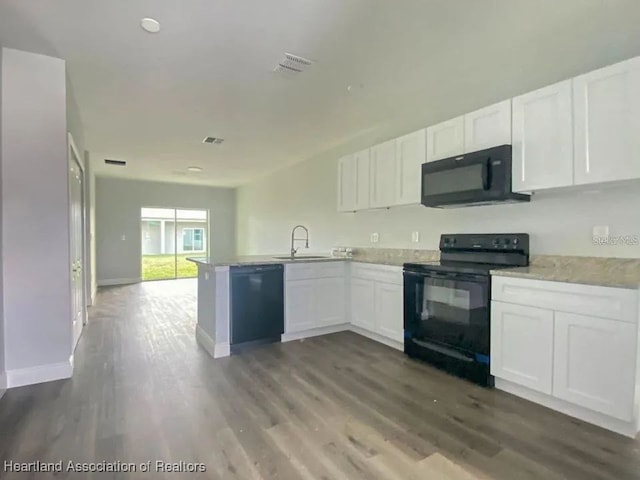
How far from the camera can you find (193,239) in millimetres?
9617

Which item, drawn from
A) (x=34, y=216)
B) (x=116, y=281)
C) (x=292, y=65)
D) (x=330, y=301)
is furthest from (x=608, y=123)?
(x=116, y=281)

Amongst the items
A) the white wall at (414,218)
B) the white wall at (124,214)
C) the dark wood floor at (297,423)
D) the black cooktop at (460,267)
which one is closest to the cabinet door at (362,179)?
the white wall at (414,218)

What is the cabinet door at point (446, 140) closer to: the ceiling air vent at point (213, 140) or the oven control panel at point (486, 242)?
the oven control panel at point (486, 242)

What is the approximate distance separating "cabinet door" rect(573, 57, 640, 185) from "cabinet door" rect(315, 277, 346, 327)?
2581mm

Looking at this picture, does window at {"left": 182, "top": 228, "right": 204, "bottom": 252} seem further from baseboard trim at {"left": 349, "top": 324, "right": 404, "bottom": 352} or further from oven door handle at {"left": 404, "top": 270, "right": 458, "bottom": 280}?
oven door handle at {"left": 404, "top": 270, "right": 458, "bottom": 280}

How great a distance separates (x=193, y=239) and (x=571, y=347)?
9.10m

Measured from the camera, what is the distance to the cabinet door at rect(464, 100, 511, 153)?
2763mm

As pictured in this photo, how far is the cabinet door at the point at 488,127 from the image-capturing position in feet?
9.06

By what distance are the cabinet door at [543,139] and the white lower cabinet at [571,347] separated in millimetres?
782

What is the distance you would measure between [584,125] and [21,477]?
382 centimetres

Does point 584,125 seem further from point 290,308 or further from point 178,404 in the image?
point 178,404

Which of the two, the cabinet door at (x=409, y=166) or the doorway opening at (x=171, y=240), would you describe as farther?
the doorway opening at (x=171, y=240)

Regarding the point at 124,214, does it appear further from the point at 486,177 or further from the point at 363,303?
the point at 486,177

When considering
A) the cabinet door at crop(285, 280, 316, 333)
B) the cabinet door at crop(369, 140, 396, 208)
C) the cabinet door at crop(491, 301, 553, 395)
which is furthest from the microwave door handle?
the cabinet door at crop(285, 280, 316, 333)
